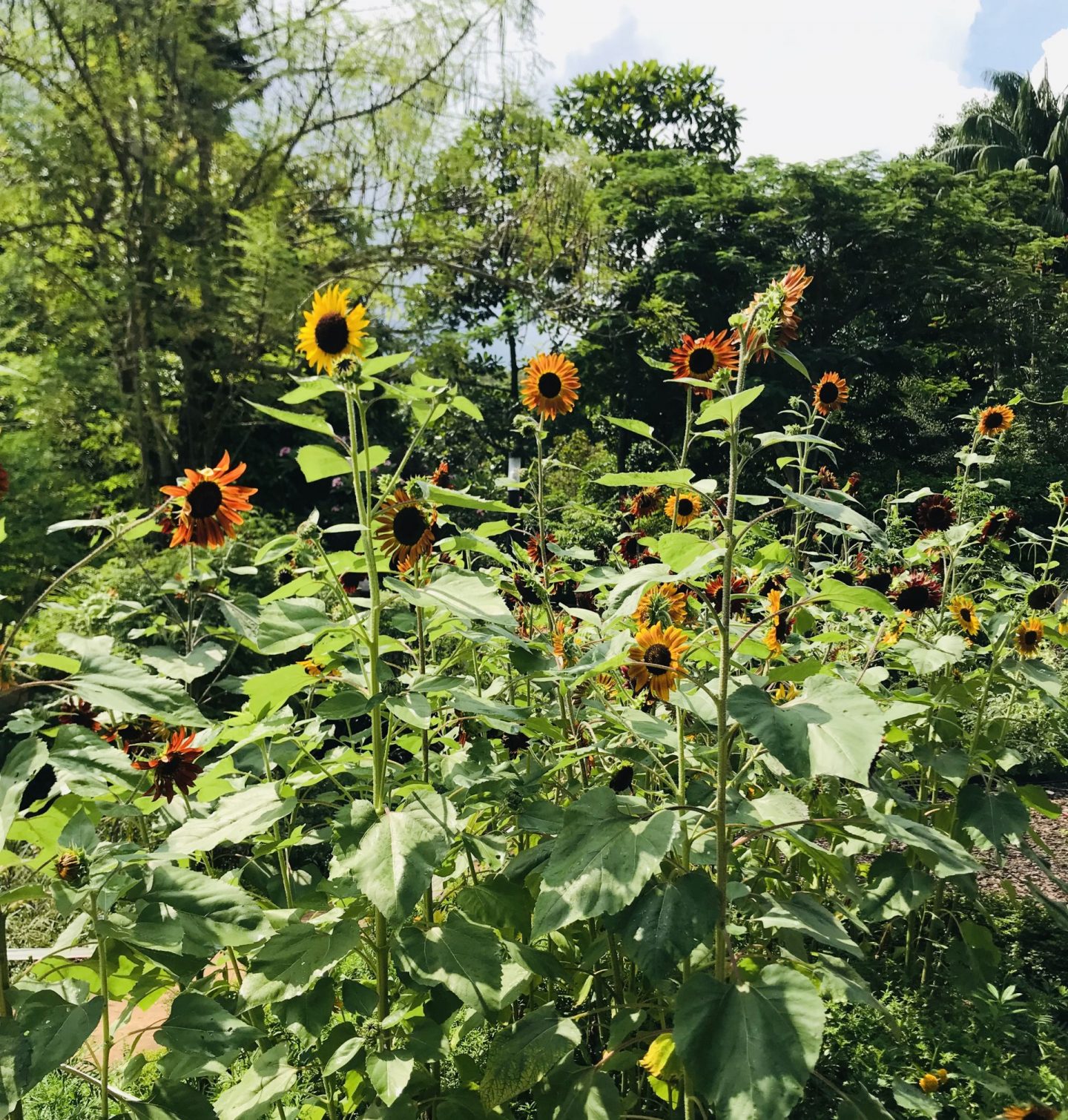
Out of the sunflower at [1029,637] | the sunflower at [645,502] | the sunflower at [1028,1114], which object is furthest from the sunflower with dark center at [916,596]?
the sunflower at [1028,1114]

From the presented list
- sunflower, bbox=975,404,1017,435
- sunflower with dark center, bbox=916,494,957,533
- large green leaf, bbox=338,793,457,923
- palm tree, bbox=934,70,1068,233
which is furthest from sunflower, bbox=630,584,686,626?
palm tree, bbox=934,70,1068,233

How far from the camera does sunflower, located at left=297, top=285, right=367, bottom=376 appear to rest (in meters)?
1.44

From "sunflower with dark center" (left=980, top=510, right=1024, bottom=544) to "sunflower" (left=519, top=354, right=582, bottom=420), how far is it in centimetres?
144

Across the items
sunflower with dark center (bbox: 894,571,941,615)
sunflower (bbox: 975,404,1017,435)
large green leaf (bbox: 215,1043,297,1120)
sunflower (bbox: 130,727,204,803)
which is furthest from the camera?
sunflower (bbox: 975,404,1017,435)

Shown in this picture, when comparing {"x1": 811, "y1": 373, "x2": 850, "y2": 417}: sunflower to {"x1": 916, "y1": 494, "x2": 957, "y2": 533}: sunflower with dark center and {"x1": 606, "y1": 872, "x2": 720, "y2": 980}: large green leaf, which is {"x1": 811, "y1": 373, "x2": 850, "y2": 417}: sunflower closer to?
{"x1": 916, "y1": 494, "x2": 957, "y2": 533}: sunflower with dark center

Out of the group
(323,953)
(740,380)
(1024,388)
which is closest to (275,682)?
(323,953)

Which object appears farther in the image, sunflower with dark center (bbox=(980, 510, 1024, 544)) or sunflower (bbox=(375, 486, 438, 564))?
sunflower with dark center (bbox=(980, 510, 1024, 544))

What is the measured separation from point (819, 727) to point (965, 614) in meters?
1.71

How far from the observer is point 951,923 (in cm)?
261

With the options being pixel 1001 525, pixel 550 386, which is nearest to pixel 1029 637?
pixel 1001 525

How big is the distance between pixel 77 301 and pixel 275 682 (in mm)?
8351

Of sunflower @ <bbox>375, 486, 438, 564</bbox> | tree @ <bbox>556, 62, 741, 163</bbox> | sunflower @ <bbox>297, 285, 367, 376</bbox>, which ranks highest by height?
tree @ <bbox>556, 62, 741, 163</bbox>

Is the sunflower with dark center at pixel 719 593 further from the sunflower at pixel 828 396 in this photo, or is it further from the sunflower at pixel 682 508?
the sunflower at pixel 828 396

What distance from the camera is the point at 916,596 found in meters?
2.22
